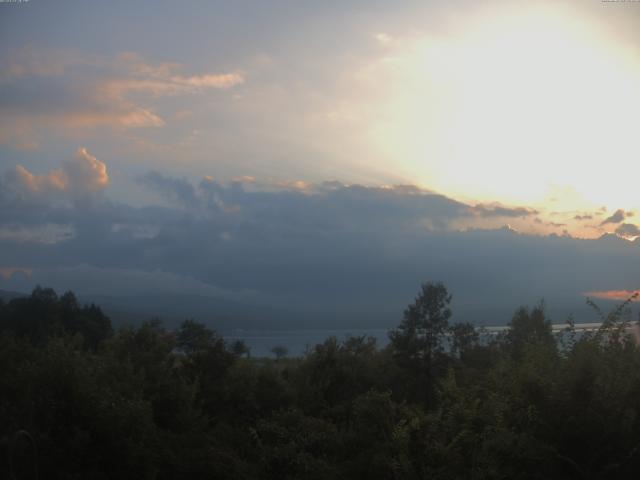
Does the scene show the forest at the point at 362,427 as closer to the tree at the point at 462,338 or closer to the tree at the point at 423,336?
the tree at the point at 423,336

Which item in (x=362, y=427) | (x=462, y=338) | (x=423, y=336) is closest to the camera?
(x=362, y=427)

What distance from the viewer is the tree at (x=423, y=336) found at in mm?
38938

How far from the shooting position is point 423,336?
4031 cm

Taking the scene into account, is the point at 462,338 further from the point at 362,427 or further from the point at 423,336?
the point at 362,427

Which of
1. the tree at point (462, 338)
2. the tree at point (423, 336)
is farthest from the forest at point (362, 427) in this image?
the tree at point (462, 338)

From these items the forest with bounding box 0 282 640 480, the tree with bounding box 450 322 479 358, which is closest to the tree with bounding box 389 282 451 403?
the tree with bounding box 450 322 479 358

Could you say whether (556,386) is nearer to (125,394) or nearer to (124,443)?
(124,443)

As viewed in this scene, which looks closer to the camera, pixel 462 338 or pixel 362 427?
pixel 362 427

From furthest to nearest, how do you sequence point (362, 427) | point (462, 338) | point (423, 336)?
point (462, 338) < point (423, 336) < point (362, 427)

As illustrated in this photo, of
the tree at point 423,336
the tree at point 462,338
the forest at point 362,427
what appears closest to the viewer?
the forest at point 362,427

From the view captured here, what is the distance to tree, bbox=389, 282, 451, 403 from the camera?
38938 millimetres

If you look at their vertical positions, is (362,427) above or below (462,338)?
below

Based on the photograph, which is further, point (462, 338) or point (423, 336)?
point (462, 338)

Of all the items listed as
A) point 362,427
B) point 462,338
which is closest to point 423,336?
point 462,338
